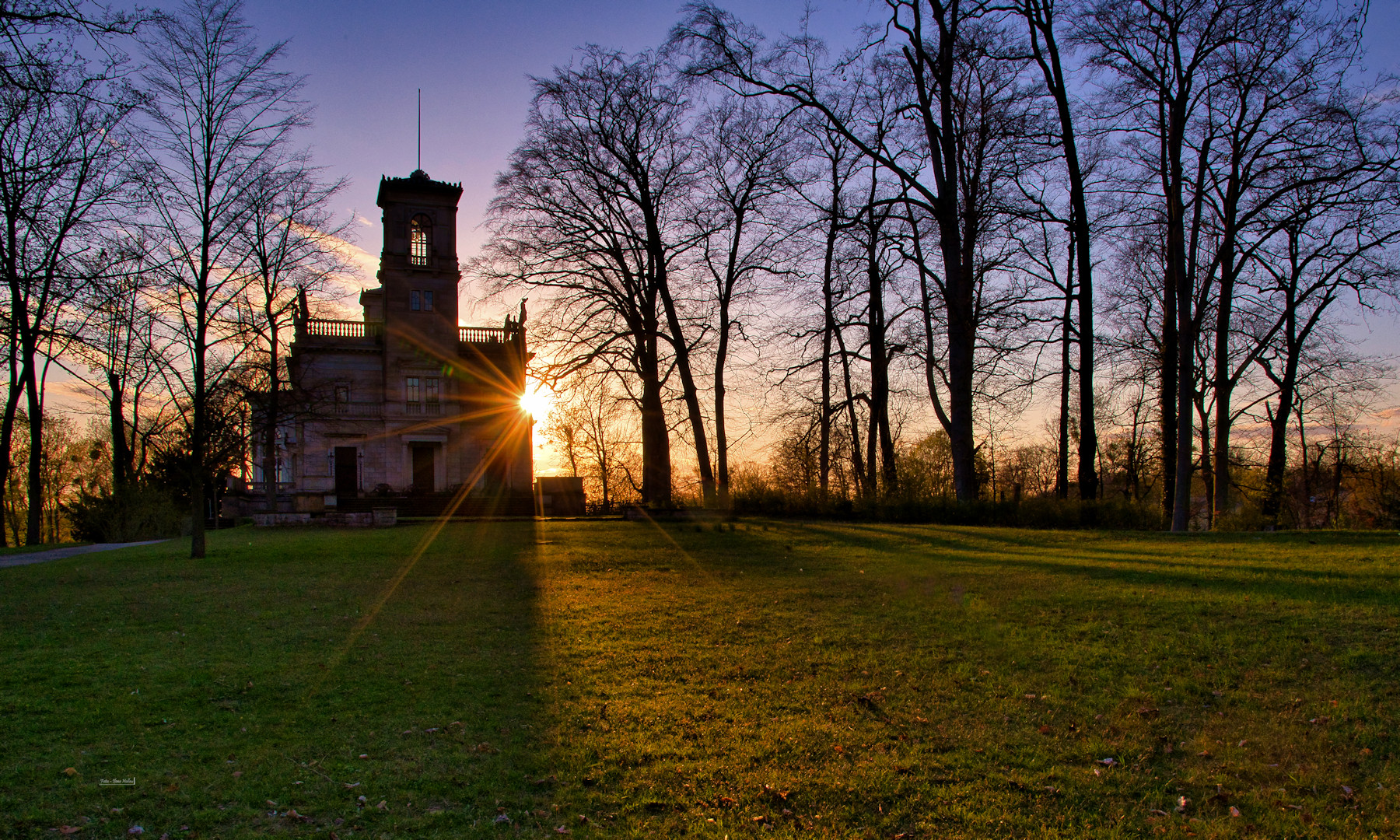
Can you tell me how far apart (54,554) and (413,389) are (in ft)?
70.5

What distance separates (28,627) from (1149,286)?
3066 centimetres

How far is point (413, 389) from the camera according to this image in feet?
126

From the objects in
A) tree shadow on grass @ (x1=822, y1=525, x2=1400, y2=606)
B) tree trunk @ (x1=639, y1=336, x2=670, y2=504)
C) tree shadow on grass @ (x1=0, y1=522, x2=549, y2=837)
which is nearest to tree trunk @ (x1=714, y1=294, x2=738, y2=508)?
tree trunk @ (x1=639, y1=336, x2=670, y2=504)

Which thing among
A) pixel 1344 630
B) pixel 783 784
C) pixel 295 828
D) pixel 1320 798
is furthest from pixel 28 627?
pixel 1344 630

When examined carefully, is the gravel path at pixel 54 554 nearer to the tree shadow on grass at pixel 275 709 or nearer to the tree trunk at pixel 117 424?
the tree shadow on grass at pixel 275 709

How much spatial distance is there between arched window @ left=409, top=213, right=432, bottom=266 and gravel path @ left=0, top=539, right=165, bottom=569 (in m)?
21.5

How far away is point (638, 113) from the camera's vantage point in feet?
74.7

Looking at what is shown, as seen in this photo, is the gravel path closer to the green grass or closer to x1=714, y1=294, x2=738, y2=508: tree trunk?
the green grass

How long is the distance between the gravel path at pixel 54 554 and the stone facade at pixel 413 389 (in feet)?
53.8

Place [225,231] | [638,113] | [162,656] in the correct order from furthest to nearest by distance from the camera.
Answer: [638,113] → [225,231] → [162,656]

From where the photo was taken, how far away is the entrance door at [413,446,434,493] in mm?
38156

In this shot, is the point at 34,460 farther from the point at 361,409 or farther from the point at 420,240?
the point at 420,240

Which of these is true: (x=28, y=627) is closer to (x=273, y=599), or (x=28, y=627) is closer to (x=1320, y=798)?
(x=273, y=599)

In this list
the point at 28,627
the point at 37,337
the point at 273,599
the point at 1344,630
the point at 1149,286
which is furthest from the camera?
the point at 1149,286
